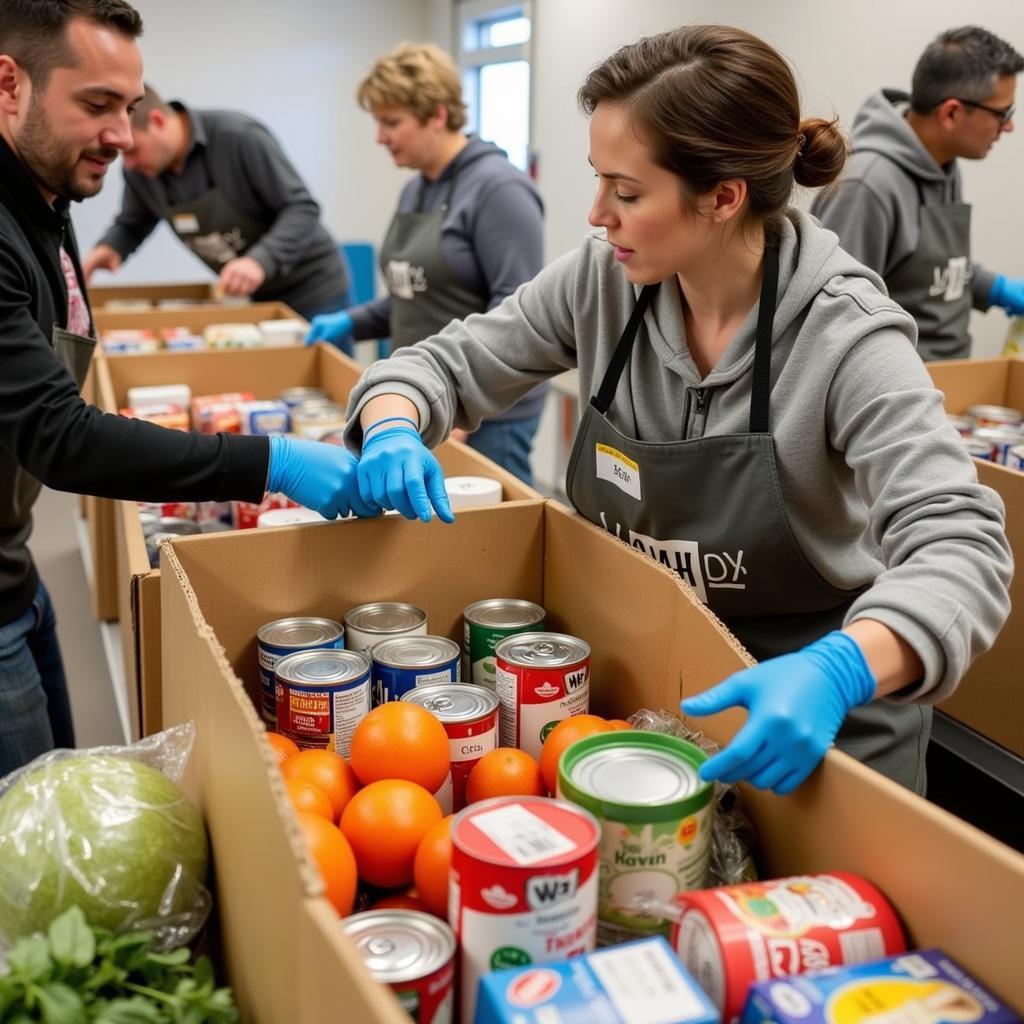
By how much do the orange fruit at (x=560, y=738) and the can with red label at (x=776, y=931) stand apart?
0.95ft

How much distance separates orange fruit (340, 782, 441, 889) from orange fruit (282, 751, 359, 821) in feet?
→ 0.21

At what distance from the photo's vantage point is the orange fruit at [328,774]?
111cm

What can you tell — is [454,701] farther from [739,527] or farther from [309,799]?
[739,527]

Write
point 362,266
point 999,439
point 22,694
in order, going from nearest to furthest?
point 22,694, point 999,439, point 362,266

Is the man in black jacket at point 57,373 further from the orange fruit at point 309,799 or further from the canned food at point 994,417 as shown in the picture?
the canned food at point 994,417

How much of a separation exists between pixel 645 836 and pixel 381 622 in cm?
65

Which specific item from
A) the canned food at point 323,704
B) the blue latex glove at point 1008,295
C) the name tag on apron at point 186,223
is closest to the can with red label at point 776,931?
the canned food at point 323,704

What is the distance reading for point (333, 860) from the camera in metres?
0.93

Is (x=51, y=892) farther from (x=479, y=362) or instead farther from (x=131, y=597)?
(x=479, y=362)

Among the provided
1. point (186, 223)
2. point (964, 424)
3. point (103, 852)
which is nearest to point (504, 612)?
point (103, 852)

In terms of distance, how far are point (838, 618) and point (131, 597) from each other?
95cm

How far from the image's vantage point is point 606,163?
4.32 ft

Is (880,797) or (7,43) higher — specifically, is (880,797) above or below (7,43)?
below

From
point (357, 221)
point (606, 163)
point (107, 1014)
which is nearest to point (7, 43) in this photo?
point (606, 163)
